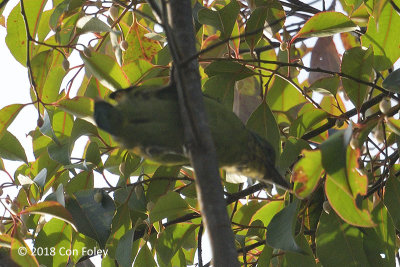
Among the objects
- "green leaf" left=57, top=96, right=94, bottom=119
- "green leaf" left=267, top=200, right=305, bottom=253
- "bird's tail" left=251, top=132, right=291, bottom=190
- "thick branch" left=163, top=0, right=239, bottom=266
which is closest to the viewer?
"thick branch" left=163, top=0, right=239, bottom=266

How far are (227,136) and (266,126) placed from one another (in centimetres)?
37

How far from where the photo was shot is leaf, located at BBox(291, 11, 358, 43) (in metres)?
1.60

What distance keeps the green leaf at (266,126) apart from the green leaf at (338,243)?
223mm

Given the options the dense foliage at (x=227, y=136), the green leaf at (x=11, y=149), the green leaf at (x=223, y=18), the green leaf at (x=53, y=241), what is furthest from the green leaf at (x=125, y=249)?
the green leaf at (x=223, y=18)

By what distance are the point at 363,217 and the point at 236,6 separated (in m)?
0.68

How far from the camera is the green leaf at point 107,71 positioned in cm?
158

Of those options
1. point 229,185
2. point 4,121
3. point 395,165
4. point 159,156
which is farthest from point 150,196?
point 395,165

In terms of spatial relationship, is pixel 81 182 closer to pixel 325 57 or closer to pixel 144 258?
pixel 144 258

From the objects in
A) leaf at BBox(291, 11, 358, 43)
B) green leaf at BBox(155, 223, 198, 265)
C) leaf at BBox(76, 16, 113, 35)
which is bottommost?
green leaf at BBox(155, 223, 198, 265)

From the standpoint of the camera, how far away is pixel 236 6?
5.41 feet

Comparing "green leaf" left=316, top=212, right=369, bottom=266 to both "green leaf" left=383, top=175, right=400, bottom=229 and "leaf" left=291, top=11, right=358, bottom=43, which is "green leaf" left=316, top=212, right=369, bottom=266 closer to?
"green leaf" left=383, top=175, right=400, bottom=229

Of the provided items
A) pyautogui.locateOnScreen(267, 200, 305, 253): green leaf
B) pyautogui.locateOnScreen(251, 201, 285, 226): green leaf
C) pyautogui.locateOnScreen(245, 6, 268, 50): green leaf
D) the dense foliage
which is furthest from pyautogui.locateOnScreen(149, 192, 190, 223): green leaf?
pyautogui.locateOnScreen(245, 6, 268, 50): green leaf

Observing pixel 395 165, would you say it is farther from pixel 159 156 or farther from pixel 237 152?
pixel 159 156

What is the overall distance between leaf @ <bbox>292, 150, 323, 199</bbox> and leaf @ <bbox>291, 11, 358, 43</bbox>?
0.58 m
